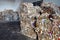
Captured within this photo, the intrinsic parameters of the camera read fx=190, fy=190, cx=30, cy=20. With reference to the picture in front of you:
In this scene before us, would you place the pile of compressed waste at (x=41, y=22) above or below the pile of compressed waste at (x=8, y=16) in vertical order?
above

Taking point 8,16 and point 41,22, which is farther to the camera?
point 8,16

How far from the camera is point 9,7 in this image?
19.9ft

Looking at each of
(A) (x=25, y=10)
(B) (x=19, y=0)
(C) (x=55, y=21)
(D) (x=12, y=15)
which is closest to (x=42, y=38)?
(C) (x=55, y=21)

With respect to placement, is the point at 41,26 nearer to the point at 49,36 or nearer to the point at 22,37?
the point at 49,36

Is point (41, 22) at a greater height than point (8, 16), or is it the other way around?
point (41, 22)

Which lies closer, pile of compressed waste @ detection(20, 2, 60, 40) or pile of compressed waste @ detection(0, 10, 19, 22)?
pile of compressed waste @ detection(20, 2, 60, 40)

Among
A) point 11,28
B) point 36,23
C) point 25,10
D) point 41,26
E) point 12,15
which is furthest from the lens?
point 12,15

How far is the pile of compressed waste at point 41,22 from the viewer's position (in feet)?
8.55

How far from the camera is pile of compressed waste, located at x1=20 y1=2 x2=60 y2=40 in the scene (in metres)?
2.61

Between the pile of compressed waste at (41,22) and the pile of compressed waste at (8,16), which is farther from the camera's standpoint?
the pile of compressed waste at (8,16)

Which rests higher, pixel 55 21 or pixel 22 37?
pixel 55 21

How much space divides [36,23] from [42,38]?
0.35m

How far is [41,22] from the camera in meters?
2.91

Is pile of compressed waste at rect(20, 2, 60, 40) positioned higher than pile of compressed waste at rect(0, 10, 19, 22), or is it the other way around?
pile of compressed waste at rect(20, 2, 60, 40)
